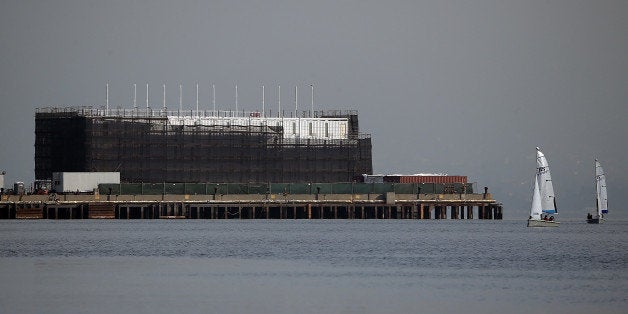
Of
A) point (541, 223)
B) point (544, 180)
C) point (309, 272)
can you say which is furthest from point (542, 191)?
point (309, 272)

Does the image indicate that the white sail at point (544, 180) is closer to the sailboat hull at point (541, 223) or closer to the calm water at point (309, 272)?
the sailboat hull at point (541, 223)

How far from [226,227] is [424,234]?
2772cm

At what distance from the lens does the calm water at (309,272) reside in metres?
73.0

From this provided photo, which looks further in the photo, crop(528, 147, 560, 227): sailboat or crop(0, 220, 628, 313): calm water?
crop(528, 147, 560, 227): sailboat

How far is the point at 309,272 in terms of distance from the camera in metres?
93.6

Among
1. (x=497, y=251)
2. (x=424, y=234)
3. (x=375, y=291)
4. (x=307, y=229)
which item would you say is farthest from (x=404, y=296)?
(x=307, y=229)

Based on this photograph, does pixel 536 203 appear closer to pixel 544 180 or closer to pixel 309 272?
pixel 544 180

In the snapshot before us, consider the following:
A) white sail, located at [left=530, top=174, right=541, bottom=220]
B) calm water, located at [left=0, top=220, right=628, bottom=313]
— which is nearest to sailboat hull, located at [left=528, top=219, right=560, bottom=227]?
white sail, located at [left=530, top=174, right=541, bottom=220]

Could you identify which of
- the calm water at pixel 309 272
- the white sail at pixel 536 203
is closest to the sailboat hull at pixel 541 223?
the white sail at pixel 536 203

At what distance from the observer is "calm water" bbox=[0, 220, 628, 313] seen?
73.0m

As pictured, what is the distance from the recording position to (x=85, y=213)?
192 metres

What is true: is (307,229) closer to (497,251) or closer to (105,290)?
(497,251)

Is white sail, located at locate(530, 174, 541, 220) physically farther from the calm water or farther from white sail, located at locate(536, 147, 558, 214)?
the calm water

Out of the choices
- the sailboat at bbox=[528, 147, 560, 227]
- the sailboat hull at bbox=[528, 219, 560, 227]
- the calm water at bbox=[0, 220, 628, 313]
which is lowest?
the calm water at bbox=[0, 220, 628, 313]
